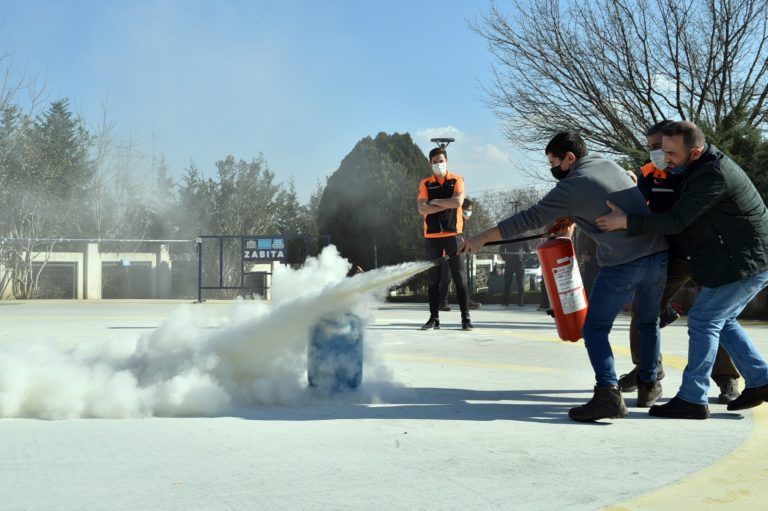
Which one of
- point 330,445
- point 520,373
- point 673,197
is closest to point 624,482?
point 330,445

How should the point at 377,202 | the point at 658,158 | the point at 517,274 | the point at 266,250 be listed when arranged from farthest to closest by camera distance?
the point at 377,202
the point at 517,274
the point at 266,250
the point at 658,158

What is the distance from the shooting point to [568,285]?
15.1 ft

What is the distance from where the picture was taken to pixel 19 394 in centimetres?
404

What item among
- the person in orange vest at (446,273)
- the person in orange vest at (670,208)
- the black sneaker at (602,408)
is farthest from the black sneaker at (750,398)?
the person in orange vest at (446,273)

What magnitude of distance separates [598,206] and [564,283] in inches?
24.1

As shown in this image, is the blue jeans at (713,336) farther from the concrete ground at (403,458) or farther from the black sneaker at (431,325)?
the black sneaker at (431,325)

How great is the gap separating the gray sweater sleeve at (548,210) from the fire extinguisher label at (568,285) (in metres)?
0.44

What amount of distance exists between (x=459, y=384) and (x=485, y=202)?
132 feet

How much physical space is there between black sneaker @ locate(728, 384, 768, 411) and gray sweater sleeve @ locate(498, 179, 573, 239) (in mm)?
1477

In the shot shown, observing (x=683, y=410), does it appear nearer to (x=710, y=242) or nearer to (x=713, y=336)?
(x=713, y=336)

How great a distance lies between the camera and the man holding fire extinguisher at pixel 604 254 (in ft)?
13.6

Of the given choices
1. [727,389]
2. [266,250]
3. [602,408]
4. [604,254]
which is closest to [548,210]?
[604,254]

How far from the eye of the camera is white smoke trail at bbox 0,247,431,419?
4.06 m

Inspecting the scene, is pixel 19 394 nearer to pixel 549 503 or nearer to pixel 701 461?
pixel 549 503
